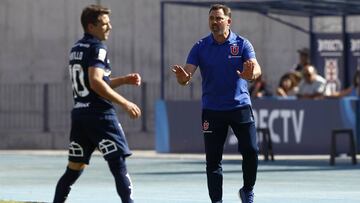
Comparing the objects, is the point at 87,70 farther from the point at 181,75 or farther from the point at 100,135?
the point at 181,75

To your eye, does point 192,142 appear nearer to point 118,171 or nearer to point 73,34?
point 73,34

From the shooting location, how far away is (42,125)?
32.4 meters

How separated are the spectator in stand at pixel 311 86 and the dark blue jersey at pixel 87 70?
13.6 metres

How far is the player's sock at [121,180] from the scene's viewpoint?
37.6ft

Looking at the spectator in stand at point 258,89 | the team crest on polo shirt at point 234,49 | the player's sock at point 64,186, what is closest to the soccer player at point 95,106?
the player's sock at point 64,186

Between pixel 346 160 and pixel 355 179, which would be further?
pixel 346 160

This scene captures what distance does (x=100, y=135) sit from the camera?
1155cm

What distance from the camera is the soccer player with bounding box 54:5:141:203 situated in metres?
11.5

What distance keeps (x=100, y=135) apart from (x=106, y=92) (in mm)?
448

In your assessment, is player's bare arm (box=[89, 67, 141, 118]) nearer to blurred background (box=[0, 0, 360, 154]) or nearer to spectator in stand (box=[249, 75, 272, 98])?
spectator in stand (box=[249, 75, 272, 98])

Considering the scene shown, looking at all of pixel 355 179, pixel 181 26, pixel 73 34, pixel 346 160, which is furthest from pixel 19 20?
pixel 355 179

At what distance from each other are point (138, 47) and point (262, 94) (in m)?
7.42

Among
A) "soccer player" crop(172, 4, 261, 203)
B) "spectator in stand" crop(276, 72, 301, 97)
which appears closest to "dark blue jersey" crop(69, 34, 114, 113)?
"soccer player" crop(172, 4, 261, 203)

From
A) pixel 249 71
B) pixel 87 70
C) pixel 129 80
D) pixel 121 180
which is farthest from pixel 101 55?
pixel 249 71
